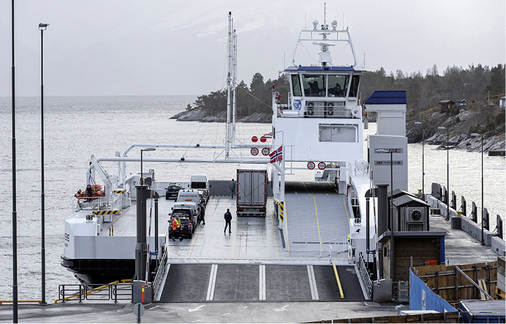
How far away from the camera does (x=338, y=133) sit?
4438 centimetres

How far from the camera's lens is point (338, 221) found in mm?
38031

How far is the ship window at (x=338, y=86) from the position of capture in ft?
153

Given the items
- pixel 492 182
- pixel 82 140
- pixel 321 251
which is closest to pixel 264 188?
pixel 321 251

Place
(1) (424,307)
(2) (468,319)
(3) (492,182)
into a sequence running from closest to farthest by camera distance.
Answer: (2) (468,319)
(1) (424,307)
(3) (492,182)

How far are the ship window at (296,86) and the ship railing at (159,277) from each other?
17.0 meters

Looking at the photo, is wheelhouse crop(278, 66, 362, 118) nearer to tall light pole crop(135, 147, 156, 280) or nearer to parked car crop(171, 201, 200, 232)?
parked car crop(171, 201, 200, 232)

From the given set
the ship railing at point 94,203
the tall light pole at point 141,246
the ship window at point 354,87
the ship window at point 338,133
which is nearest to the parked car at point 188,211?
the ship railing at point 94,203

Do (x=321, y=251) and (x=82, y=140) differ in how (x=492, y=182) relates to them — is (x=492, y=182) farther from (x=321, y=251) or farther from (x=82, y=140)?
(x=82, y=140)

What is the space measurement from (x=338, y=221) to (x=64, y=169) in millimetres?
79225

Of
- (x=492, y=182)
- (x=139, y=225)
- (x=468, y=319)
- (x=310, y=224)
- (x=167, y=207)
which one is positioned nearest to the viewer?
(x=468, y=319)

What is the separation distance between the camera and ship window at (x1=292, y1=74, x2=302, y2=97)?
155 ft

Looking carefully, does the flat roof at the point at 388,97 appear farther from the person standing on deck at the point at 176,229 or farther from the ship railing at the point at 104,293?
the ship railing at the point at 104,293

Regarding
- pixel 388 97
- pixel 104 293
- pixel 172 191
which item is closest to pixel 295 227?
pixel 104 293

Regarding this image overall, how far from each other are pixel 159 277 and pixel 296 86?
19.6 metres
